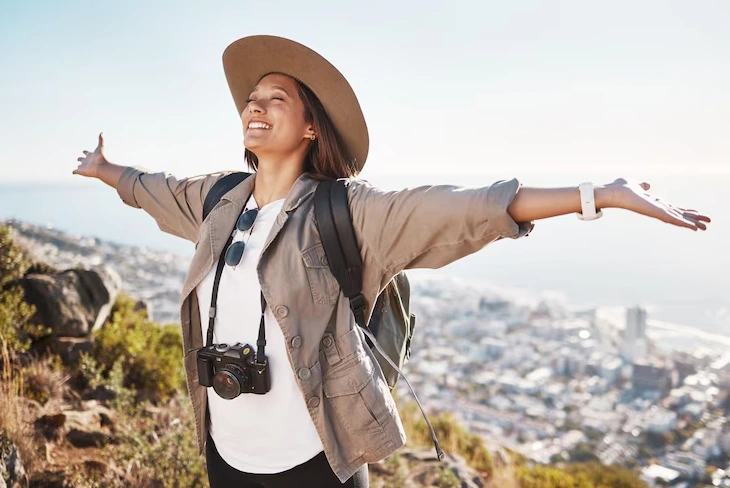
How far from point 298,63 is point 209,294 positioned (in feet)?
2.29

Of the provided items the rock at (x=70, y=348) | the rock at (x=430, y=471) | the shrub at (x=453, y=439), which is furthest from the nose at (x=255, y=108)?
the shrub at (x=453, y=439)

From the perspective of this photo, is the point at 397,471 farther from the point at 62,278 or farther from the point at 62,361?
the point at 62,278

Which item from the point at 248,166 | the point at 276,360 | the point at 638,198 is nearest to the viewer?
the point at 638,198

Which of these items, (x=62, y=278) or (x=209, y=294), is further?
(x=62, y=278)

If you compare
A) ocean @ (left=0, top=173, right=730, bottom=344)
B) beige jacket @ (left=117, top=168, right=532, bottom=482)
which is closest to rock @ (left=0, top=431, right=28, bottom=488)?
beige jacket @ (left=117, top=168, right=532, bottom=482)

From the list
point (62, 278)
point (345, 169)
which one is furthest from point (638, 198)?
point (62, 278)

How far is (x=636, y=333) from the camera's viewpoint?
14.2 meters

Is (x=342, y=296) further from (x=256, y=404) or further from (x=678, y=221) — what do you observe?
(x=678, y=221)

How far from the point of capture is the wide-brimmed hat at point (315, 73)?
1.50 m

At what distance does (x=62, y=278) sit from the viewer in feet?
13.6

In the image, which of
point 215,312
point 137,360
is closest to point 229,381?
point 215,312

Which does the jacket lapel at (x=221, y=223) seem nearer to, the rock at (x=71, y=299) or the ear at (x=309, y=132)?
the ear at (x=309, y=132)

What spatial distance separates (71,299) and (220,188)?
312cm

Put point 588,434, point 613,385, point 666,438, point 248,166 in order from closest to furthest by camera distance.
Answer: point 248,166 → point 666,438 → point 588,434 → point 613,385
